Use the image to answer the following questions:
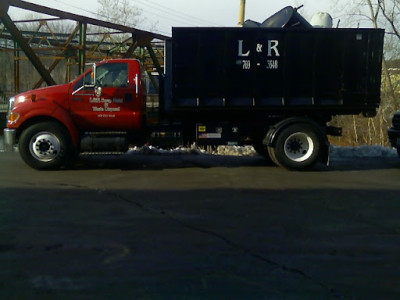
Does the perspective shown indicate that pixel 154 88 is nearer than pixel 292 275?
No

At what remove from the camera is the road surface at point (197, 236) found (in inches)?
179

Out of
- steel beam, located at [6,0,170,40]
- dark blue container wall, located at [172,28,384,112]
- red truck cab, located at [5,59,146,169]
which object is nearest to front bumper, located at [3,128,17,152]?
red truck cab, located at [5,59,146,169]

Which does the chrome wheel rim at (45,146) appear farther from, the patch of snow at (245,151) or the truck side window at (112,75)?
the patch of snow at (245,151)

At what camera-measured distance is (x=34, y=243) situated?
5.78 metres

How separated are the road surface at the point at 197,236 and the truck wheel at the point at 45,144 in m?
0.32

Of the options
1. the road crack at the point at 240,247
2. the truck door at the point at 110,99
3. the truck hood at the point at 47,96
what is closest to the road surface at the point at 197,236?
the road crack at the point at 240,247

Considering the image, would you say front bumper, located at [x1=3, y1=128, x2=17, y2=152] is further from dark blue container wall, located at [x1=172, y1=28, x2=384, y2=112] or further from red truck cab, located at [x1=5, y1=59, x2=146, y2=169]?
dark blue container wall, located at [x1=172, y1=28, x2=384, y2=112]

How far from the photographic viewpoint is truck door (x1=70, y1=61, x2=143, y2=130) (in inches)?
437

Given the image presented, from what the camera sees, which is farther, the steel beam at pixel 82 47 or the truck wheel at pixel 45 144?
the steel beam at pixel 82 47

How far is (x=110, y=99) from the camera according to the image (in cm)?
1116

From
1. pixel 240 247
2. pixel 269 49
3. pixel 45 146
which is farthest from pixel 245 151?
pixel 240 247

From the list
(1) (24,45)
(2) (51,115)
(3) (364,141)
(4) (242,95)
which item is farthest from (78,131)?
(3) (364,141)

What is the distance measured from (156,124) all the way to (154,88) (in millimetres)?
1101

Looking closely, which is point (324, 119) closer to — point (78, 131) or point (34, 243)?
point (78, 131)
